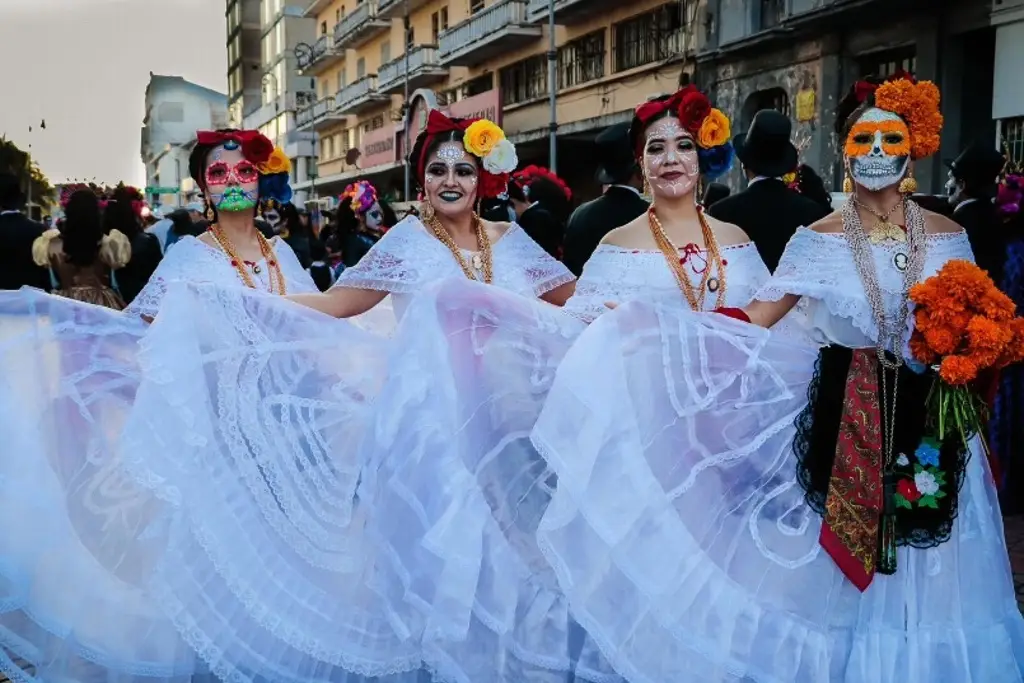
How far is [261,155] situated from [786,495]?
2.98 meters

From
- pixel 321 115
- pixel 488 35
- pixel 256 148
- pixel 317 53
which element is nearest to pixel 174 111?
pixel 317 53

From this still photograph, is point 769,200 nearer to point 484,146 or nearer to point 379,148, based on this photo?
point 484,146

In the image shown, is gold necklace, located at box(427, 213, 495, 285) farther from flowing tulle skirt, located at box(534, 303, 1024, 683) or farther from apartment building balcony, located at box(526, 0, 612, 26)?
apartment building balcony, located at box(526, 0, 612, 26)

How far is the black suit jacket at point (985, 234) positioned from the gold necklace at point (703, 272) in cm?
265

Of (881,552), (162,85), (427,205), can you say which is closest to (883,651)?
(881,552)

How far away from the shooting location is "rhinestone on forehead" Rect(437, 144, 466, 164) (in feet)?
14.8

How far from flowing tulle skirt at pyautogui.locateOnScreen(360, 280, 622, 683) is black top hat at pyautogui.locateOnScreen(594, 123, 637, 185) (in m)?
2.28

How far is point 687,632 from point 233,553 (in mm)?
1509

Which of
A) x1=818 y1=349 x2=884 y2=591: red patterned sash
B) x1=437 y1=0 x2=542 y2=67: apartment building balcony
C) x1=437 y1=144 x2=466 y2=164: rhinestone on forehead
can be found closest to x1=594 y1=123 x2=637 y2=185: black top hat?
x1=437 y1=144 x2=466 y2=164: rhinestone on forehead

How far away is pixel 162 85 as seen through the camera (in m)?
111

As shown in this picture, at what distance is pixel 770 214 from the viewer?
5.50 meters

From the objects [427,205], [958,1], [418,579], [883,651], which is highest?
[958,1]

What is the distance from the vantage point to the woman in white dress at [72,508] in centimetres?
370

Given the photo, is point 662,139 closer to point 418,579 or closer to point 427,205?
point 427,205
